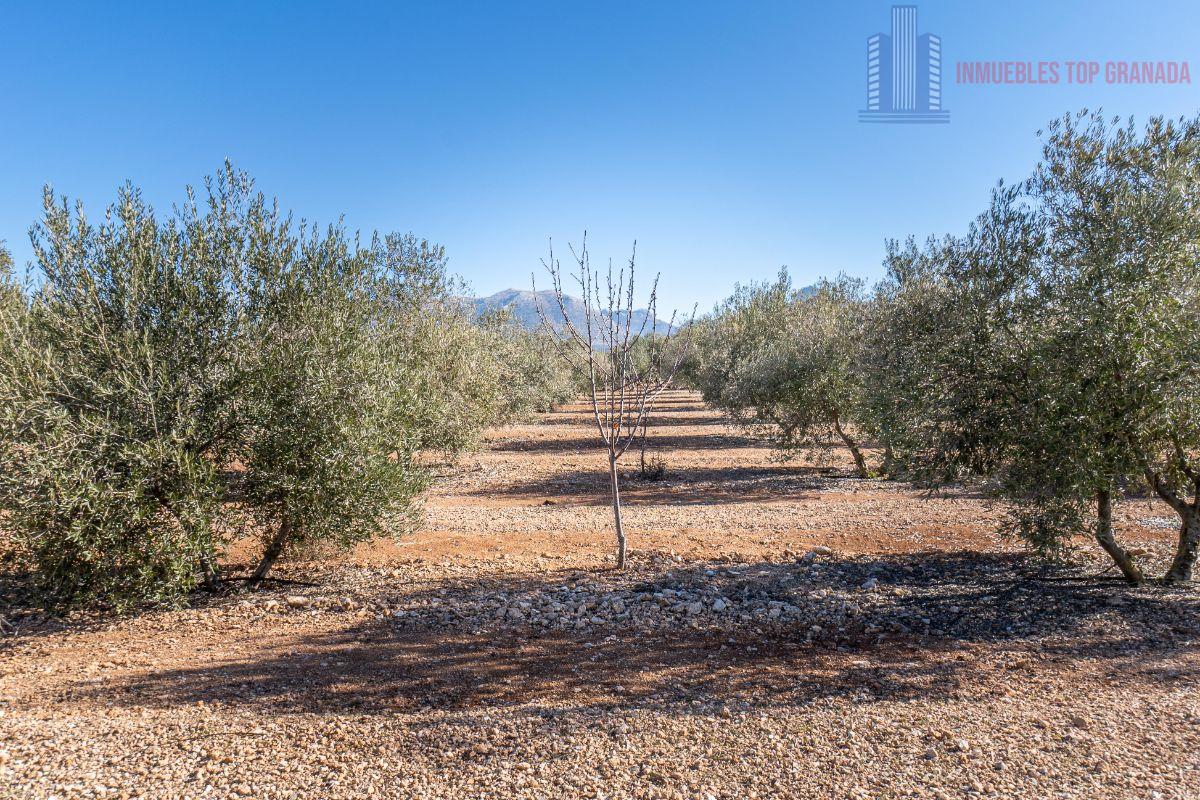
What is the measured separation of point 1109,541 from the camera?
9266mm

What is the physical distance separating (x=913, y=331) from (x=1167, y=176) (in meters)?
3.85

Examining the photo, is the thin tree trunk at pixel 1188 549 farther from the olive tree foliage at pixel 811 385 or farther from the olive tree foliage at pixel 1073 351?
the olive tree foliage at pixel 811 385

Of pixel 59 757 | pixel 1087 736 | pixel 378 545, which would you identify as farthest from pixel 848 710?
pixel 378 545

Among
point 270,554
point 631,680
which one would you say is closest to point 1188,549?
point 631,680

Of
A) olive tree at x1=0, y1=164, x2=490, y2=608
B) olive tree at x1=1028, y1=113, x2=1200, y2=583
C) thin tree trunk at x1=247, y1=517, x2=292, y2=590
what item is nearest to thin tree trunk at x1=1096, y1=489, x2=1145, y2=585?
olive tree at x1=1028, y1=113, x2=1200, y2=583

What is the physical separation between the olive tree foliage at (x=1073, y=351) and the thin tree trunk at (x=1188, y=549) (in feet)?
0.07

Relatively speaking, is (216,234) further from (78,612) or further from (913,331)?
(913,331)

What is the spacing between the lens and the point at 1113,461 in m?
8.34

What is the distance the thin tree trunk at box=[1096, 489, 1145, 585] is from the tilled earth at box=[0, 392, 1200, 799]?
1.03ft

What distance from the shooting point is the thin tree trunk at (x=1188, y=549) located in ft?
30.7

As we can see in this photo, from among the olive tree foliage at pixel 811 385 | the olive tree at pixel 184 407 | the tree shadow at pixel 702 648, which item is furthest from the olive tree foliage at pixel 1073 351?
the olive tree at pixel 184 407

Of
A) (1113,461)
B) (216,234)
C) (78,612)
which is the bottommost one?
(78,612)

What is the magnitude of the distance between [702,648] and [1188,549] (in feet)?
26.1

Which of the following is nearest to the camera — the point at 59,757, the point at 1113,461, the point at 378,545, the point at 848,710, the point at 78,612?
the point at 59,757
